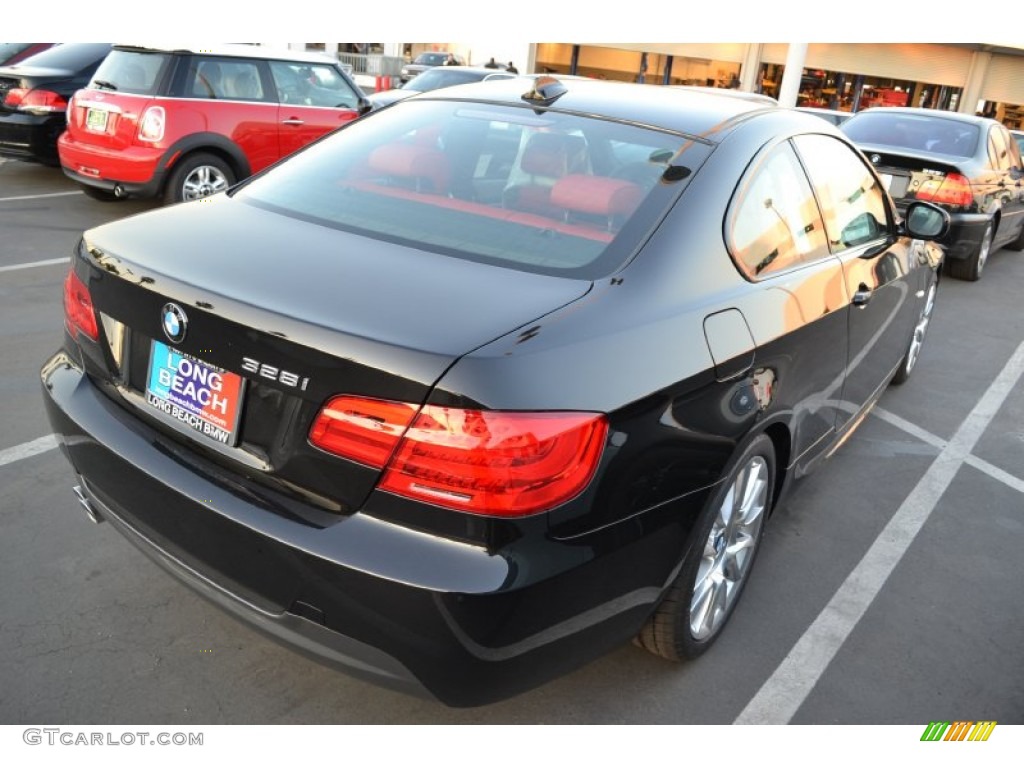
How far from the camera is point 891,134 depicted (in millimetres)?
8336

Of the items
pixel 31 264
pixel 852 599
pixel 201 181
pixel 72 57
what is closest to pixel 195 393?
pixel 852 599

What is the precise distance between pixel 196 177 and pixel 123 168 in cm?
62

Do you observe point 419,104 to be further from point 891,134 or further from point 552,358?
point 891,134

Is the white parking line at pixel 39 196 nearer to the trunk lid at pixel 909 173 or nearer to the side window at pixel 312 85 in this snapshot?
the side window at pixel 312 85

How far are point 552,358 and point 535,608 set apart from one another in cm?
53

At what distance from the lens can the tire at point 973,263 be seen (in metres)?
8.62

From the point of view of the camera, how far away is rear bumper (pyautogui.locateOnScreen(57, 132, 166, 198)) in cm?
752

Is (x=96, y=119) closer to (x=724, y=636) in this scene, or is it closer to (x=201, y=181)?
(x=201, y=181)

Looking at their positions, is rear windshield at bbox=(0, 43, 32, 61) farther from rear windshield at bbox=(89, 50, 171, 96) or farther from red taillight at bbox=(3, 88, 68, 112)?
rear windshield at bbox=(89, 50, 171, 96)

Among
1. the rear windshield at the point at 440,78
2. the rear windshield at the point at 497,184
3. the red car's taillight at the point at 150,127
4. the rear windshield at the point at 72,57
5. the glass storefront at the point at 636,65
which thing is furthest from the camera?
the glass storefront at the point at 636,65

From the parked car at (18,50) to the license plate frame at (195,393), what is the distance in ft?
39.7

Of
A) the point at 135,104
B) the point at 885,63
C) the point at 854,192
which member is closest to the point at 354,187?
the point at 854,192

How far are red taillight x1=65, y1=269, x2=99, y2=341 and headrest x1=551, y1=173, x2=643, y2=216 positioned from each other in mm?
1305

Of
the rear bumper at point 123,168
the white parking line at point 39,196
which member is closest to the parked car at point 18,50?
the white parking line at point 39,196
